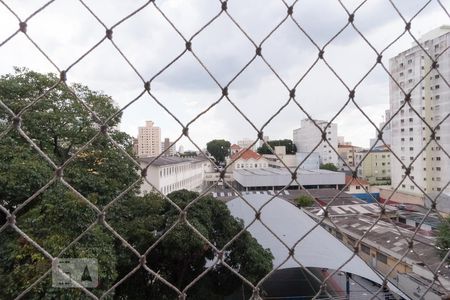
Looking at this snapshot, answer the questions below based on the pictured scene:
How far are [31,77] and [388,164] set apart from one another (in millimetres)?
15666

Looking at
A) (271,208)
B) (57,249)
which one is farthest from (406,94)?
(271,208)

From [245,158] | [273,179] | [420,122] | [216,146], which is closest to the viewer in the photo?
[216,146]

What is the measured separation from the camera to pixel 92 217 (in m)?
2.73

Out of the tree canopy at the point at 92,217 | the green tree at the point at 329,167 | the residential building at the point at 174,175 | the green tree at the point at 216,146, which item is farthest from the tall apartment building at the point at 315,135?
the green tree at the point at 329,167

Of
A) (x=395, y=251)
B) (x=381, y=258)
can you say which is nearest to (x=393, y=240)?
(x=381, y=258)

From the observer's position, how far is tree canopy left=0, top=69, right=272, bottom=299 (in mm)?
2457

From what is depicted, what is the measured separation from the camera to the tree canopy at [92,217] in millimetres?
2457

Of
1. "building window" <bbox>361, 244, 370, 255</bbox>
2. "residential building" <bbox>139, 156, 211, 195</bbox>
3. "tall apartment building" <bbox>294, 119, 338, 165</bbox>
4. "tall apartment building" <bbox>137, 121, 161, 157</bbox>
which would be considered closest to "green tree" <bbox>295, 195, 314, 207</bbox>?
"building window" <bbox>361, 244, 370, 255</bbox>

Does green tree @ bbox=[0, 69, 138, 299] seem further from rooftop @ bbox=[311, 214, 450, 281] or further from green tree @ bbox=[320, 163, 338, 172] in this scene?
green tree @ bbox=[320, 163, 338, 172]

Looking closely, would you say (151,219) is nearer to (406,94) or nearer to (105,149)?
(105,149)

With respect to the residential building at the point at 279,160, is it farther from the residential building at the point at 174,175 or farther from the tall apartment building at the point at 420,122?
the tall apartment building at the point at 420,122

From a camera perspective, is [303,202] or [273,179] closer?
[303,202]

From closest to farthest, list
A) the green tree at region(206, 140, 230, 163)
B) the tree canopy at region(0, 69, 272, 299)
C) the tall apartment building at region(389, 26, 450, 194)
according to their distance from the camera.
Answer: the green tree at region(206, 140, 230, 163)
the tree canopy at region(0, 69, 272, 299)
the tall apartment building at region(389, 26, 450, 194)

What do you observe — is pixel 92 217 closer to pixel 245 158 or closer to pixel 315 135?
pixel 315 135
